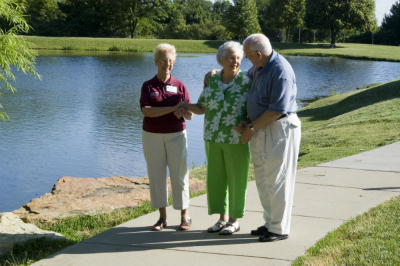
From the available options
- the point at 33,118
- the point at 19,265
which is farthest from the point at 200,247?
the point at 33,118

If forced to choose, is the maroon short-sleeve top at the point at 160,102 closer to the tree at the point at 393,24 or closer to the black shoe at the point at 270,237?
the black shoe at the point at 270,237

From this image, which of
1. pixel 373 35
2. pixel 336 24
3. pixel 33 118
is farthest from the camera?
pixel 373 35

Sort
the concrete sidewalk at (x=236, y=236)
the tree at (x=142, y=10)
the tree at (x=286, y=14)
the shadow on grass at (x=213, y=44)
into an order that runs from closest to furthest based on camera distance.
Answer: the concrete sidewalk at (x=236, y=236) < the shadow on grass at (x=213, y=44) < the tree at (x=142, y=10) < the tree at (x=286, y=14)

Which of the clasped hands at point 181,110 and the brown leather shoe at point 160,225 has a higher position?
the clasped hands at point 181,110

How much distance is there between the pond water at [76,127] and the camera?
1062 cm

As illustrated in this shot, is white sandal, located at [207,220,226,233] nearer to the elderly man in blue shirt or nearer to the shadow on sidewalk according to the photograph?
the shadow on sidewalk

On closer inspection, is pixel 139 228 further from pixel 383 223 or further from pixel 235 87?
pixel 383 223

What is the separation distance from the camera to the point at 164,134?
4719 mm

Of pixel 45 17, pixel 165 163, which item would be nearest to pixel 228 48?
pixel 165 163

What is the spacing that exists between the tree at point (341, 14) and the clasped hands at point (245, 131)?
209ft

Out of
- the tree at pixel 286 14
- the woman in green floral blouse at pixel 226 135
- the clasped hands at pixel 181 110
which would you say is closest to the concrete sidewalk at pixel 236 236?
the woman in green floral blouse at pixel 226 135

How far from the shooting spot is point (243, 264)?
3.85m

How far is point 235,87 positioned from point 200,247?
1481 mm

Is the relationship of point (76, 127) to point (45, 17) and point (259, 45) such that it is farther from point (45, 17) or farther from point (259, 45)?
point (45, 17)
